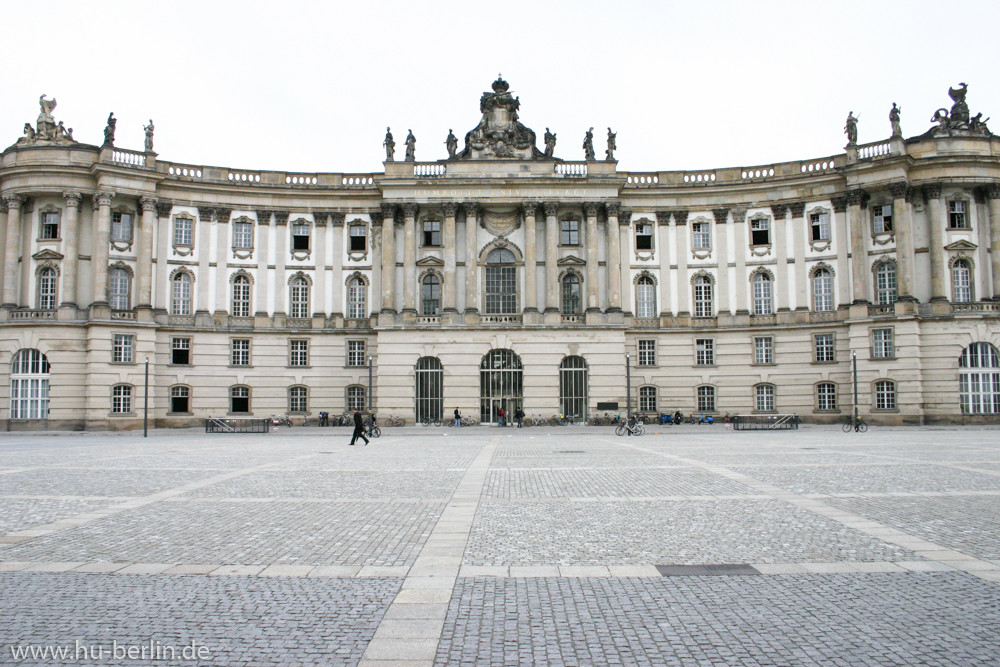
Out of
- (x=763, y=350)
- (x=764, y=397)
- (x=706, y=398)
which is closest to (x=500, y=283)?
(x=706, y=398)

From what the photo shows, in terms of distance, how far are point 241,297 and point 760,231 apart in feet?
A: 128

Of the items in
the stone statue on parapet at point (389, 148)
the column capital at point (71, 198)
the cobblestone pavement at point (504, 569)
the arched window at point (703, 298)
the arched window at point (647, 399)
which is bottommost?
the cobblestone pavement at point (504, 569)

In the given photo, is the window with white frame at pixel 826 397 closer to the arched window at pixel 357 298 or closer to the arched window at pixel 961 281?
the arched window at pixel 961 281

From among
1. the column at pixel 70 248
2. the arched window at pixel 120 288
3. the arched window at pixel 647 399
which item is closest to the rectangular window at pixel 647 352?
the arched window at pixel 647 399

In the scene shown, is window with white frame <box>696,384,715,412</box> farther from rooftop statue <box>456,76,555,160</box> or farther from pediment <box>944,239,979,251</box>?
rooftop statue <box>456,76,555,160</box>

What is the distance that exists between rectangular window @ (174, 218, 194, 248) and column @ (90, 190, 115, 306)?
176 inches

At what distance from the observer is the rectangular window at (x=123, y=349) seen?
5181cm

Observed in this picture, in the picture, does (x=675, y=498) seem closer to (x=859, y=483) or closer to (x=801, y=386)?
(x=859, y=483)

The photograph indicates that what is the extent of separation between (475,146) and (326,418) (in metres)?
22.8

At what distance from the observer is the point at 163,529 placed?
12586 mm

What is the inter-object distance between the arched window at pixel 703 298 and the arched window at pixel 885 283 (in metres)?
11.2

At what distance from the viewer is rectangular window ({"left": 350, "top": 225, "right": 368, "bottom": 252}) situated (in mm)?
57938

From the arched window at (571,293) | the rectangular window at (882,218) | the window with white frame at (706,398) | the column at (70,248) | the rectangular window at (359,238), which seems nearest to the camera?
the column at (70,248)

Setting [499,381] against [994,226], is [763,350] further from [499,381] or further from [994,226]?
[499,381]
